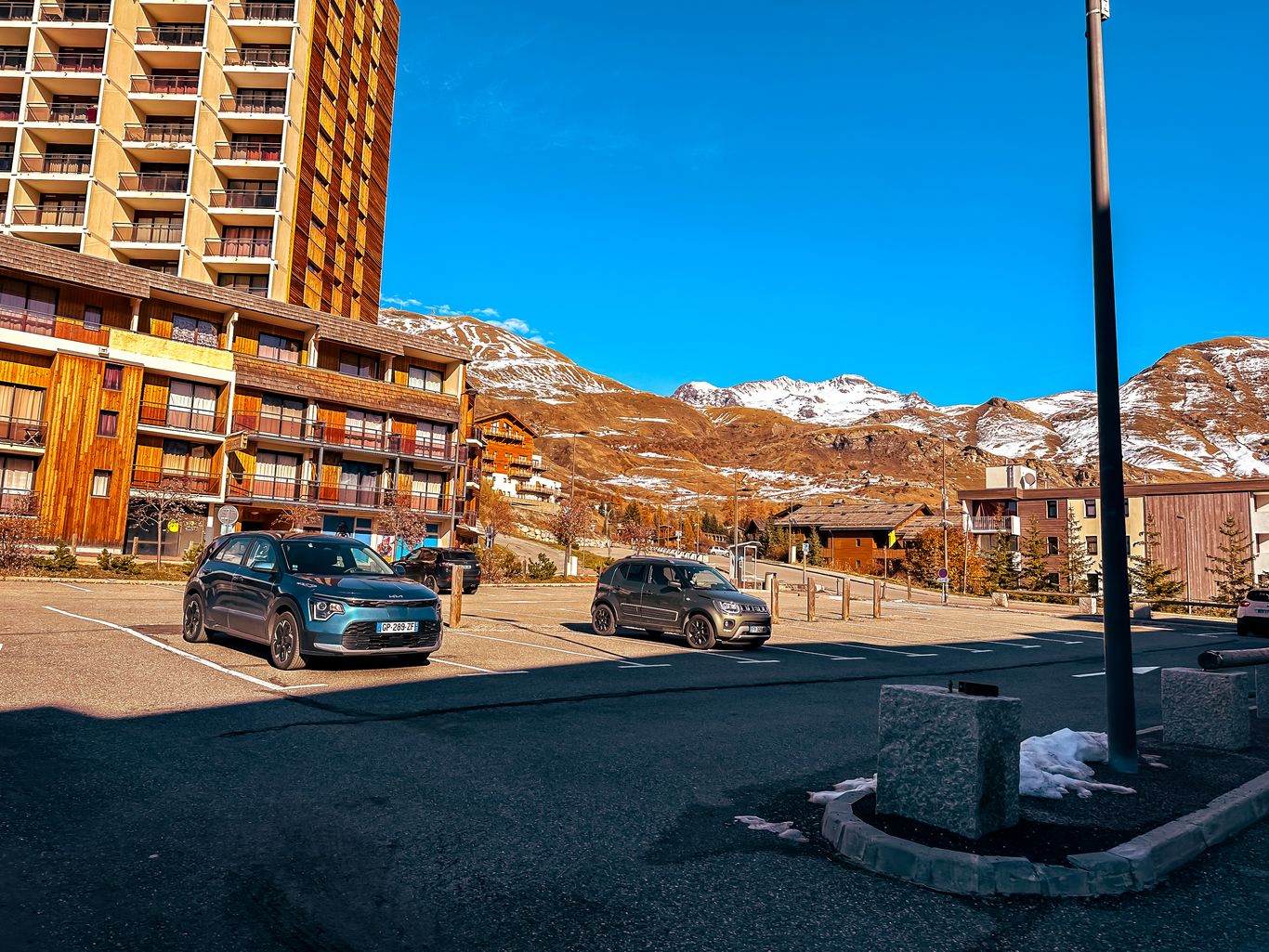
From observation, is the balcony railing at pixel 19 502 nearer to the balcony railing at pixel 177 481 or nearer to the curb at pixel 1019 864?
the balcony railing at pixel 177 481

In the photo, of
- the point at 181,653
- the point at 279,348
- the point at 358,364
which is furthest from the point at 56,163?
the point at 181,653

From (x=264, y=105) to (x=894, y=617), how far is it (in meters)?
46.6

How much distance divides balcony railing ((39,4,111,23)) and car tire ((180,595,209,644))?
5162cm

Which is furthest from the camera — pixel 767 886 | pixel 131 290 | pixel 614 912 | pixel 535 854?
pixel 131 290

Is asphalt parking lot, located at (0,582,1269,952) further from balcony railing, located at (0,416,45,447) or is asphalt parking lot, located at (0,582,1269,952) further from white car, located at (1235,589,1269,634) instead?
balcony railing, located at (0,416,45,447)

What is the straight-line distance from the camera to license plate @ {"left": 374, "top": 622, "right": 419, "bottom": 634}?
1006 centimetres

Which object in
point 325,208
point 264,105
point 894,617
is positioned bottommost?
point 894,617

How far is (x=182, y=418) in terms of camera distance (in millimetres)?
39969

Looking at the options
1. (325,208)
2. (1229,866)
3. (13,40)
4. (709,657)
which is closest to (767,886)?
(1229,866)

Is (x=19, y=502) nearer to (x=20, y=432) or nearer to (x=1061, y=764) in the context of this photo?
(x=20, y=432)

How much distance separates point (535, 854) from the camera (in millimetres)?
4191

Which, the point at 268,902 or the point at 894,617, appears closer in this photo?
the point at 268,902

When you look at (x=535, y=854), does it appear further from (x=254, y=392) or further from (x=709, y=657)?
(x=254, y=392)

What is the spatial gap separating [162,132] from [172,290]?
16261 millimetres
